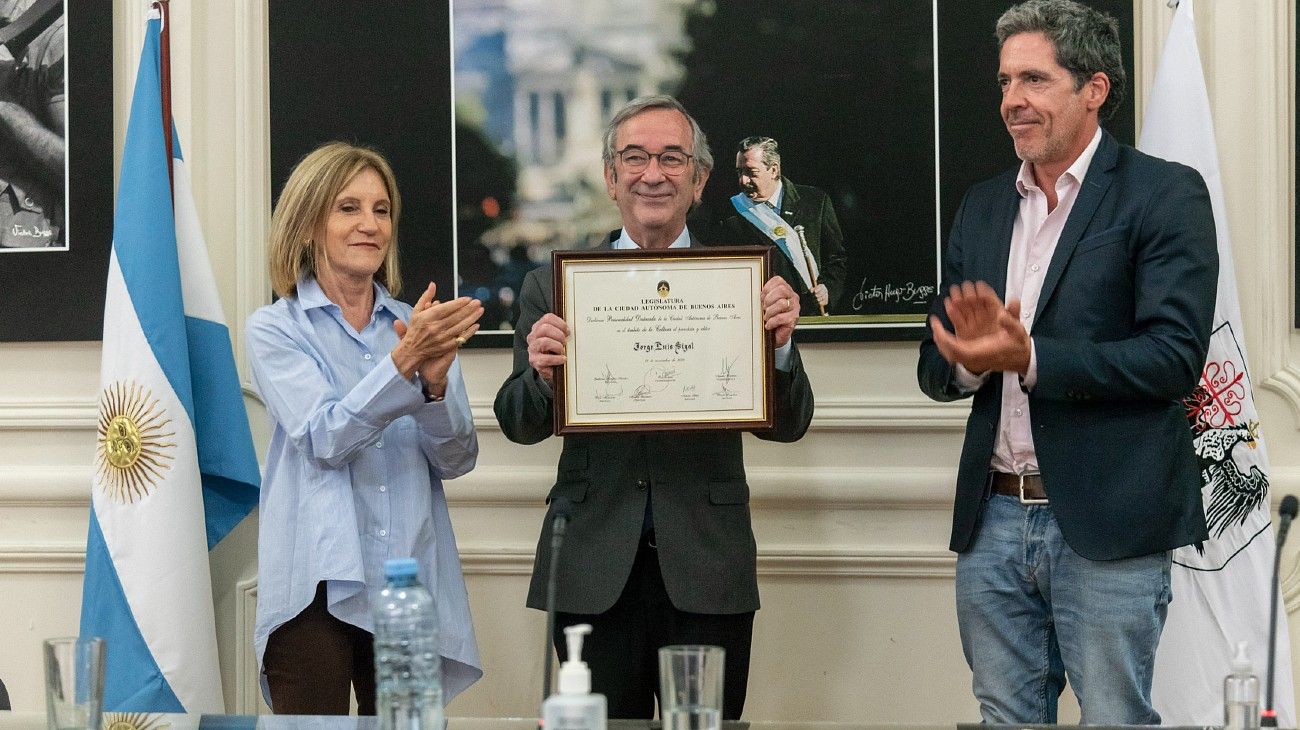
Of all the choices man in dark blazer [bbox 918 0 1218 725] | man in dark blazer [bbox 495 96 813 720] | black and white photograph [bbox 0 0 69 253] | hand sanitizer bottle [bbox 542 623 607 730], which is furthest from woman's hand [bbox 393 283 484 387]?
black and white photograph [bbox 0 0 69 253]

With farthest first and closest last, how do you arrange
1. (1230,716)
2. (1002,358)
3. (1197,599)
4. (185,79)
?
1. (185,79)
2. (1197,599)
3. (1002,358)
4. (1230,716)

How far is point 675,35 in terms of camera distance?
3.50 meters

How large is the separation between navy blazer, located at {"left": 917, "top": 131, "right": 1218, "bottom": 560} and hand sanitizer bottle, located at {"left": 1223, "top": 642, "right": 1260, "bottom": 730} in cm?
74

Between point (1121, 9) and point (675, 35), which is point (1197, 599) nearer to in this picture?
point (1121, 9)

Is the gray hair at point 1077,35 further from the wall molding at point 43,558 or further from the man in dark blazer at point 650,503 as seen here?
the wall molding at point 43,558

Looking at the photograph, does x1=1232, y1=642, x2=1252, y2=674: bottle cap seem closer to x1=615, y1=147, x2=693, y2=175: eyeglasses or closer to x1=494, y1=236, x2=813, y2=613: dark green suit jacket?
x1=494, y1=236, x2=813, y2=613: dark green suit jacket


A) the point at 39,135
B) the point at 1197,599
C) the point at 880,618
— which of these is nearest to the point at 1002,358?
the point at 1197,599

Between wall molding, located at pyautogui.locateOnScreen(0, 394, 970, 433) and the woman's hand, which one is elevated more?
the woman's hand

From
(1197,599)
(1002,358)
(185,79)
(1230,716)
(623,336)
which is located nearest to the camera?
(1230,716)

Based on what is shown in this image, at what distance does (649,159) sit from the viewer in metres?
2.77

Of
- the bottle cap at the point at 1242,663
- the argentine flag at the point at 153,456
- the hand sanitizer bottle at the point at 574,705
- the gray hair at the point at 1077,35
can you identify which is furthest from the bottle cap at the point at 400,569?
the argentine flag at the point at 153,456

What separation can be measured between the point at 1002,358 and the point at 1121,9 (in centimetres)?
147

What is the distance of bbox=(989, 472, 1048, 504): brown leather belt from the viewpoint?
8.18ft

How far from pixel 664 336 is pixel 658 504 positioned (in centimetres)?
34
